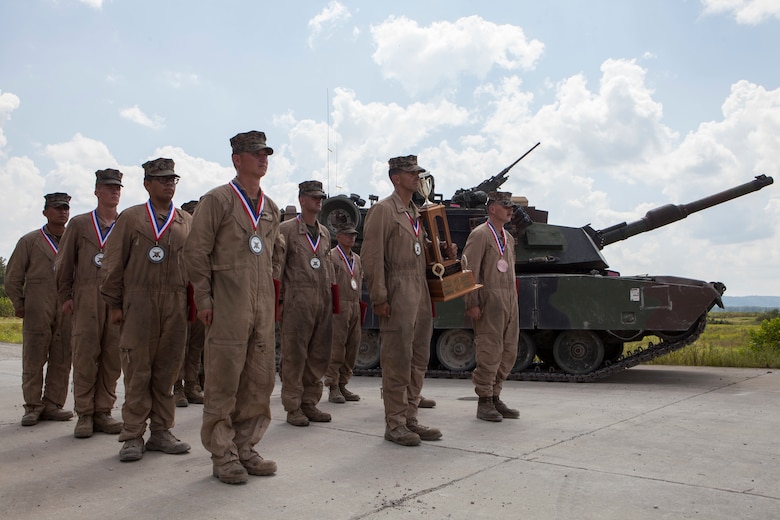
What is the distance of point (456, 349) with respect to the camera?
41.5ft

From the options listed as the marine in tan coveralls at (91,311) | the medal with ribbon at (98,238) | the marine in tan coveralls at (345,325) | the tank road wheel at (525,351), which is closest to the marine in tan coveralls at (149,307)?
the marine in tan coveralls at (91,311)

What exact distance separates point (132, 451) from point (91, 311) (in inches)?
60.5

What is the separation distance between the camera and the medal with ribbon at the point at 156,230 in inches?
216

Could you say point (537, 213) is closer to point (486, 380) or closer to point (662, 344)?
point (662, 344)

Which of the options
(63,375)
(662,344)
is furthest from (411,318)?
(662,344)

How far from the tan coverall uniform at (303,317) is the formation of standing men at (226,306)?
0.04 feet

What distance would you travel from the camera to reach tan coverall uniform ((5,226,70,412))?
7.04 meters

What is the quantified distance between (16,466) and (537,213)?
9.57 metres

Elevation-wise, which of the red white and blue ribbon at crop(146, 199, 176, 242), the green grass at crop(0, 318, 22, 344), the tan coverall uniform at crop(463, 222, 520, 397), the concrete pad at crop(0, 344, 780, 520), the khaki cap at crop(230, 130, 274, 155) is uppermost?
the khaki cap at crop(230, 130, 274, 155)

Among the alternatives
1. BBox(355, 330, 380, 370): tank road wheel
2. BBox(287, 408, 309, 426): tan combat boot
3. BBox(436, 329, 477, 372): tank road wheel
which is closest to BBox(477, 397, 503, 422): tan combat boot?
BBox(287, 408, 309, 426): tan combat boot

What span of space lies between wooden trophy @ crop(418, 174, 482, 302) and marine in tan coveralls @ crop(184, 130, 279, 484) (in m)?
1.65

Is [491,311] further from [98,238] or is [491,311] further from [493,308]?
[98,238]

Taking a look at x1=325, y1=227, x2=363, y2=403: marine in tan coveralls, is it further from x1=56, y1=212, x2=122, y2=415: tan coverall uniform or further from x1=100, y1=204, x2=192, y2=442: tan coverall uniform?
x1=100, y1=204, x2=192, y2=442: tan coverall uniform

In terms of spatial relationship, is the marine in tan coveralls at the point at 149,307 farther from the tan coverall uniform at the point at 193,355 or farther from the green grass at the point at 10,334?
the green grass at the point at 10,334
